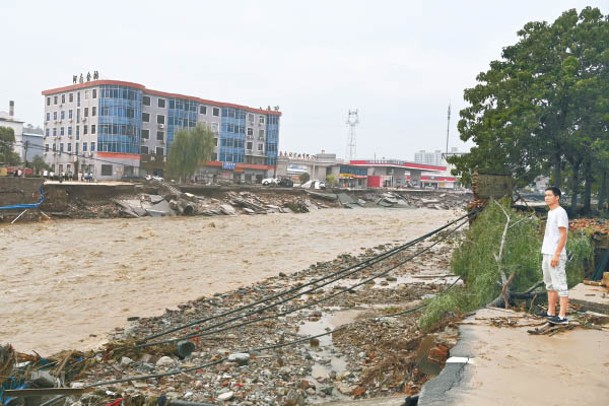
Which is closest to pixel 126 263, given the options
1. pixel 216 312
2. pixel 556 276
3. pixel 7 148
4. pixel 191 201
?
pixel 216 312

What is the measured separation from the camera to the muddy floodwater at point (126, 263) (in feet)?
38.2

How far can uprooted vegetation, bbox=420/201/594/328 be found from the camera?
7602 millimetres

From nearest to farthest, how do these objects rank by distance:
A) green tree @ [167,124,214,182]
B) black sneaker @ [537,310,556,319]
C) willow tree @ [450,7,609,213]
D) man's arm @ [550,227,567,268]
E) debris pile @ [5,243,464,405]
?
debris pile @ [5,243,464,405], man's arm @ [550,227,567,268], black sneaker @ [537,310,556,319], willow tree @ [450,7,609,213], green tree @ [167,124,214,182]

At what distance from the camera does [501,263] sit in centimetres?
777

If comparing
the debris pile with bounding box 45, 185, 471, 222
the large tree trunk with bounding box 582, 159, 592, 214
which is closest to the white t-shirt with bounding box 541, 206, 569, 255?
the large tree trunk with bounding box 582, 159, 592, 214

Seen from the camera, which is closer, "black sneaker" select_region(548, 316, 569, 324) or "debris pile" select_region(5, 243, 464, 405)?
"debris pile" select_region(5, 243, 464, 405)

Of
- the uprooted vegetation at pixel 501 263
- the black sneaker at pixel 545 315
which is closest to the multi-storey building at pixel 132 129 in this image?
the uprooted vegetation at pixel 501 263

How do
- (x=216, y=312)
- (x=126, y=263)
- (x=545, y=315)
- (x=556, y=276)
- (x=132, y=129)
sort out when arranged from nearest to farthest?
(x=556, y=276), (x=545, y=315), (x=216, y=312), (x=126, y=263), (x=132, y=129)

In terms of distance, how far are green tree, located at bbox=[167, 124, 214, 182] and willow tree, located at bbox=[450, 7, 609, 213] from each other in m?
37.9

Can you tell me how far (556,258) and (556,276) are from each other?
264 millimetres

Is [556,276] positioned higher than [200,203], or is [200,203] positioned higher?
[556,276]

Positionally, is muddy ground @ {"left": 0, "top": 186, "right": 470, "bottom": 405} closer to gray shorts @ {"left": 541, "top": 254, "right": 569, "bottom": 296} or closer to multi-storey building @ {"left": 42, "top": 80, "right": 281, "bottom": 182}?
A: gray shorts @ {"left": 541, "top": 254, "right": 569, "bottom": 296}

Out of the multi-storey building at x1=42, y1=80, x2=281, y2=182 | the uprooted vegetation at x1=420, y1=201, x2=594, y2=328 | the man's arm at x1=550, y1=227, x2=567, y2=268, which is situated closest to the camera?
the man's arm at x1=550, y1=227, x2=567, y2=268

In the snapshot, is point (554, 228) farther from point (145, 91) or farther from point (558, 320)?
point (145, 91)
